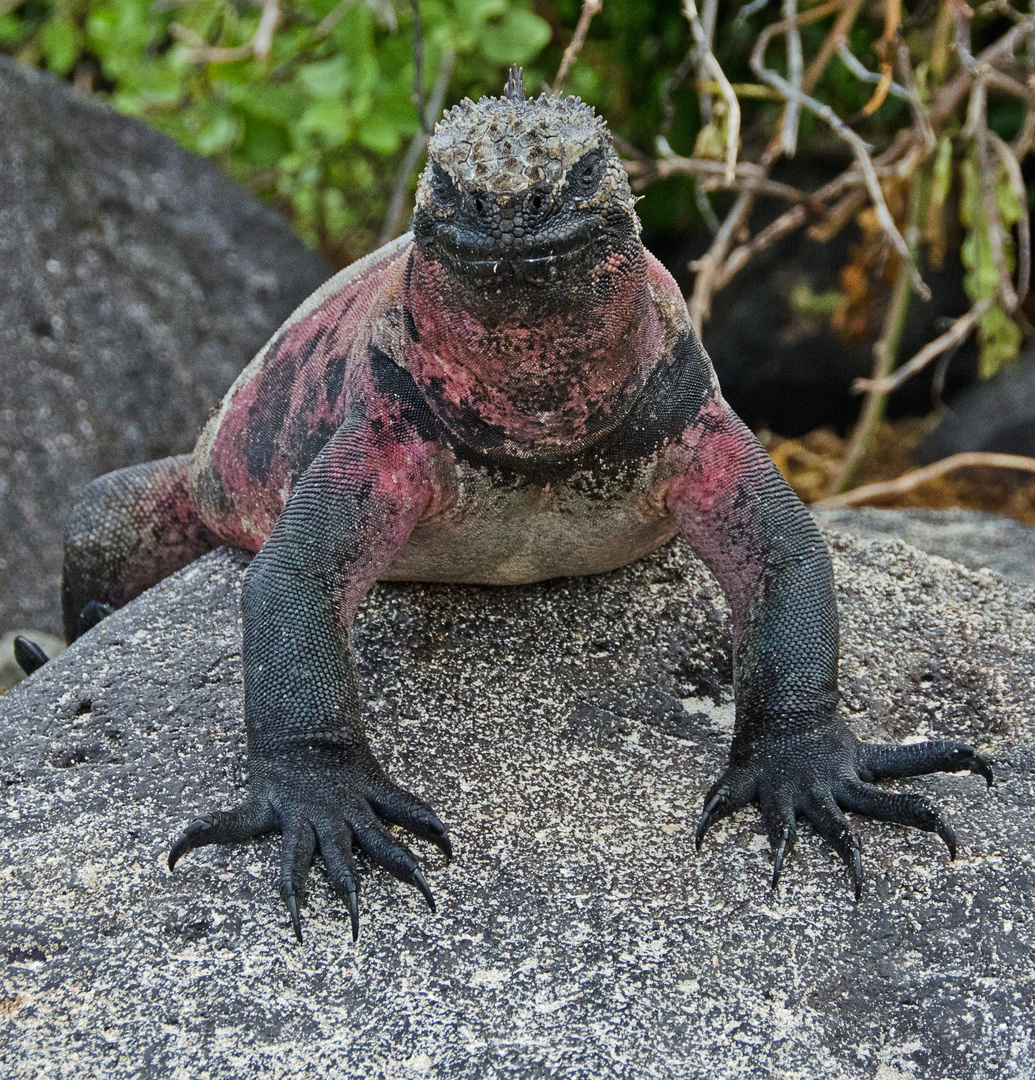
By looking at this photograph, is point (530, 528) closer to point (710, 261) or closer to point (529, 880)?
point (529, 880)

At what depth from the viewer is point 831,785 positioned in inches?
101

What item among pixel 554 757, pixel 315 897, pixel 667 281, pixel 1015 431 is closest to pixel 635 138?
pixel 1015 431

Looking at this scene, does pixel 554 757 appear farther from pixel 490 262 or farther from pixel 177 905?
pixel 490 262

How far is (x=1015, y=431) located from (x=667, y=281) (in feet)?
14.6

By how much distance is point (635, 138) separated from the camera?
23.2 feet

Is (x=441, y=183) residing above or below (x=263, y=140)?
above

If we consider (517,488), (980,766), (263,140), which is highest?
(263,140)

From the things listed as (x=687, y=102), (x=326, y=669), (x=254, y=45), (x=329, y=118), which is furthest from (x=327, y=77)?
(x=326, y=669)

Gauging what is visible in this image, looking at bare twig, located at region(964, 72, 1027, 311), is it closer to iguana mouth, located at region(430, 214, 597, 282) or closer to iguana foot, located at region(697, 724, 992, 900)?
iguana foot, located at region(697, 724, 992, 900)

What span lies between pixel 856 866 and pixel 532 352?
3.86 ft

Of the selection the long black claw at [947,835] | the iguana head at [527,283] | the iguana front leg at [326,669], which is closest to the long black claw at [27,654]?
the iguana front leg at [326,669]

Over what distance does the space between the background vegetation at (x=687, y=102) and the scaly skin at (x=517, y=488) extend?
1.47 m

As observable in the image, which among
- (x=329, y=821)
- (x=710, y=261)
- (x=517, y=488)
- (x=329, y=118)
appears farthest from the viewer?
(x=329, y=118)

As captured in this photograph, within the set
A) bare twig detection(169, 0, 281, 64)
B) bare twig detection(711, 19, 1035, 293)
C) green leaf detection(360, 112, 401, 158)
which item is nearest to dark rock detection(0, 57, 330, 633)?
bare twig detection(169, 0, 281, 64)
